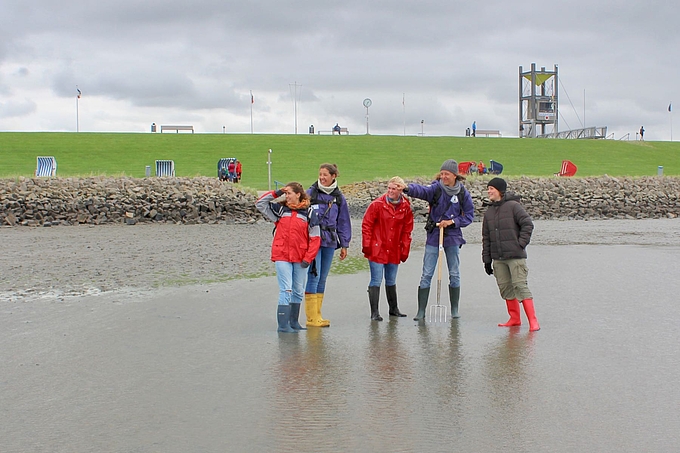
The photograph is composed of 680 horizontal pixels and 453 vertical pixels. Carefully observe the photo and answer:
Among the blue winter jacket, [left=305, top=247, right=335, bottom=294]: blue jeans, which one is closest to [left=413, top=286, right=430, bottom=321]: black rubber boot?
the blue winter jacket

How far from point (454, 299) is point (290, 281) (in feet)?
7.61

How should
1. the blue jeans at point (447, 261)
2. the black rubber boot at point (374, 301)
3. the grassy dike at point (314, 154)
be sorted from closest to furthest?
the black rubber boot at point (374, 301)
the blue jeans at point (447, 261)
the grassy dike at point (314, 154)

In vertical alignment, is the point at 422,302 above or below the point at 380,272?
below

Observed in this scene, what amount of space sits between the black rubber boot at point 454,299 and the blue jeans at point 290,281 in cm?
200

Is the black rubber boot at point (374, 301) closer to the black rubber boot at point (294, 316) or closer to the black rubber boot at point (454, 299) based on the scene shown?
the black rubber boot at point (454, 299)

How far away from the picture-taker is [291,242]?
30.3ft

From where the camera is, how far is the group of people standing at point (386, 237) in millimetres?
9289

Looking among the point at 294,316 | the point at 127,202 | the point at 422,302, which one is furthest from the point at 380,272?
the point at 127,202

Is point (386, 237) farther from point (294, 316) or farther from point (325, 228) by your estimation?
point (294, 316)

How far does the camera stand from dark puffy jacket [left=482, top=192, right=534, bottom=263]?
9688 mm

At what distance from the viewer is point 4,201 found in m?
28.1

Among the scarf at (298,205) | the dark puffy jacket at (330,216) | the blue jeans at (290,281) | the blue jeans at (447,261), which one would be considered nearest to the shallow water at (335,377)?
the blue jeans at (290,281)

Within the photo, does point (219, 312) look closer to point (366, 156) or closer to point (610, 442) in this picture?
point (610, 442)

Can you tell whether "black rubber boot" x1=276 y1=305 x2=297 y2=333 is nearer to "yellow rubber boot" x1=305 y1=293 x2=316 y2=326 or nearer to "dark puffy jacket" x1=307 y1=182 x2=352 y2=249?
"yellow rubber boot" x1=305 y1=293 x2=316 y2=326
